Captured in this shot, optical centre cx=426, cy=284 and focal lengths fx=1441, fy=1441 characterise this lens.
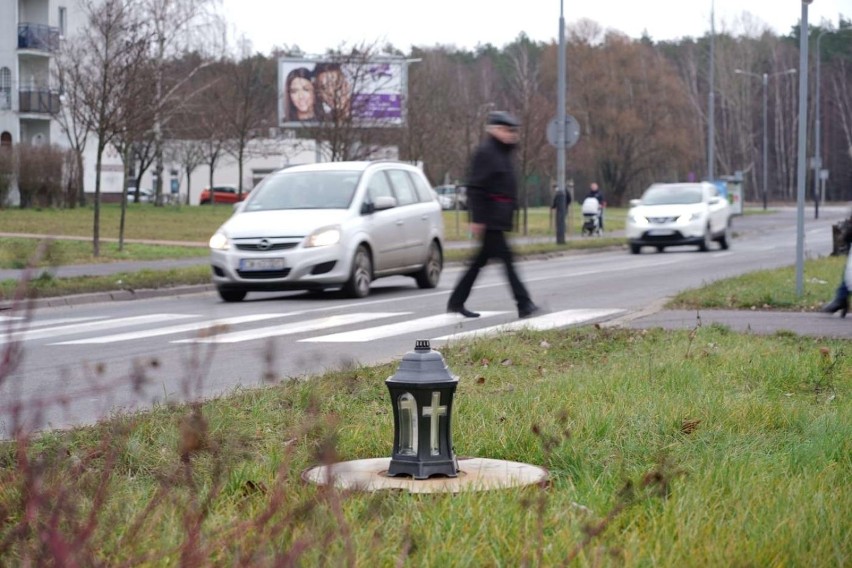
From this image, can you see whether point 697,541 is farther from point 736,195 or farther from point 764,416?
point 736,195

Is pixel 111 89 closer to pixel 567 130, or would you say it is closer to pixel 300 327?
pixel 567 130

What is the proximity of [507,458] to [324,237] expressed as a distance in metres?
11.7

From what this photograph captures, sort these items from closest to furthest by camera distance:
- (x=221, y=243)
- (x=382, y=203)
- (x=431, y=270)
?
1. (x=221, y=243)
2. (x=382, y=203)
3. (x=431, y=270)

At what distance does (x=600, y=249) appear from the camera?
36812 millimetres

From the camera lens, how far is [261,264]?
17109 millimetres

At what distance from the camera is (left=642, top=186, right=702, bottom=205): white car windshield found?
35.0 metres

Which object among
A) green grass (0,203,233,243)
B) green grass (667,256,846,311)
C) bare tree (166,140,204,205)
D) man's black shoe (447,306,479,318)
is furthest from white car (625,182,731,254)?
bare tree (166,140,204,205)

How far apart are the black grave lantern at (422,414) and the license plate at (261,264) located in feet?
39.1

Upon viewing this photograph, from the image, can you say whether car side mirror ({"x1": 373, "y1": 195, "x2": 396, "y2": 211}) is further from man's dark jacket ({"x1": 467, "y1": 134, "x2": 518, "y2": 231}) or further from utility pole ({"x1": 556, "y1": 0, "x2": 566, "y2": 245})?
utility pole ({"x1": 556, "y1": 0, "x2": 566, "y2": 245})

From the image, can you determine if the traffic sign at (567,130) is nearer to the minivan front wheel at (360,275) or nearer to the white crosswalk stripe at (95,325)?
the minivan front wheel at (360,275)

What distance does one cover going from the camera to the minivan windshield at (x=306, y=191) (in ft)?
59.9

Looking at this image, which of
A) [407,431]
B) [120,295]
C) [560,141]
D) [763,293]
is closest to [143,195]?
[560,141]

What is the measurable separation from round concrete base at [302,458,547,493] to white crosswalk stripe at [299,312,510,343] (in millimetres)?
6306

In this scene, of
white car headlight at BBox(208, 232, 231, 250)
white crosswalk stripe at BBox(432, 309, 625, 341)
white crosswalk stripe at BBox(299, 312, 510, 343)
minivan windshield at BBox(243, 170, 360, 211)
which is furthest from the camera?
minivan windshield at BBox(243, 170, 360, 211)
